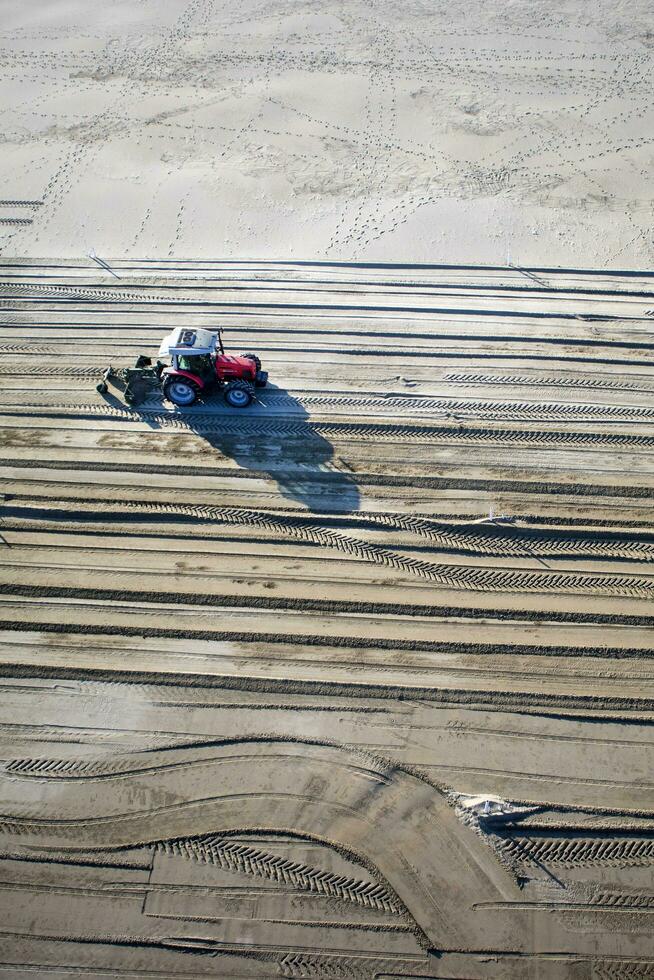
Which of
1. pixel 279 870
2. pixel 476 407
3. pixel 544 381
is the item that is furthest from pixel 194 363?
→ pixel 279 870

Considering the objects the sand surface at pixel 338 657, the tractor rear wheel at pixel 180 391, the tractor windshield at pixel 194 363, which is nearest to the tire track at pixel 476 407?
the sand surface at pixel 338 657

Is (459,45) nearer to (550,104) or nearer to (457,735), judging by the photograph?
(550,104)

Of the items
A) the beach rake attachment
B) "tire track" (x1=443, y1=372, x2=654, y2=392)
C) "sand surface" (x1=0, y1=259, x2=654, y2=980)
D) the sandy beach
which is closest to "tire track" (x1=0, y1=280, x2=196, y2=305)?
the sandy beach

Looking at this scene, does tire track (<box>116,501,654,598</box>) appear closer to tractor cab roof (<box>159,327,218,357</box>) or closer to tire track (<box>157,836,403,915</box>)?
tractor cab roof (<box>159,327,218,357</box>)

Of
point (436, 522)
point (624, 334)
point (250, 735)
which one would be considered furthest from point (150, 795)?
point (624, 334)

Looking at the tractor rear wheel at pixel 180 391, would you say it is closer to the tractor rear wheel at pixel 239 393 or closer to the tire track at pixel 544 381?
the tractor rear wheel at pixel 239 393

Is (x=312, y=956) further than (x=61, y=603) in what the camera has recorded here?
No
